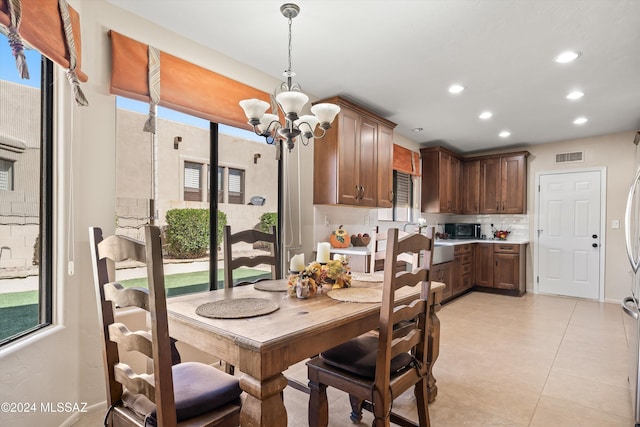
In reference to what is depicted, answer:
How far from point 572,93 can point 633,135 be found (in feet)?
7.95

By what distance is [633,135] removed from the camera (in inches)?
192

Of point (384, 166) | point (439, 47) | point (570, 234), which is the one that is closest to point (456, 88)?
point (439, 47)

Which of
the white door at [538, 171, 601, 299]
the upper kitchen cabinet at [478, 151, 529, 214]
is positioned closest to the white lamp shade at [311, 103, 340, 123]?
the upper kitchen cabinet at [478, 151, 529, 214]

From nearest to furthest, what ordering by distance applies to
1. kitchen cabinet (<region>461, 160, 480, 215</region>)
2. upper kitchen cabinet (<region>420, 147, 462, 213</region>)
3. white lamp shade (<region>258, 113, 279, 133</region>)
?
white lamp shade (<region>258, 113, 279, 133</region>) → upper kitchen cabinet (<region>420, 147, 462, 213</region>) → kitchen cabinet (<region>461, 160, 480, 215</region>)

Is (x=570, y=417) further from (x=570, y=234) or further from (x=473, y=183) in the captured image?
(x=473, y=183)

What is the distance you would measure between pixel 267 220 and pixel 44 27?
7.05 ft

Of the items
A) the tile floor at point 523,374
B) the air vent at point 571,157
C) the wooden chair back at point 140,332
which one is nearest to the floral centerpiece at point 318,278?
the wooden chair back at point 140,332

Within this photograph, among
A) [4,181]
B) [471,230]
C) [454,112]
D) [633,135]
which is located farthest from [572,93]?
[4,181]

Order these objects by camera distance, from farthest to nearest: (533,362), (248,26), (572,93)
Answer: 1. (572,93)
2. (533,362)
3. (248,26)

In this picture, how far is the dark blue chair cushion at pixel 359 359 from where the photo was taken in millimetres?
1565

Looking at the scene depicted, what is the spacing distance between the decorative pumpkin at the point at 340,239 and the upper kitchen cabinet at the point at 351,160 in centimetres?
39

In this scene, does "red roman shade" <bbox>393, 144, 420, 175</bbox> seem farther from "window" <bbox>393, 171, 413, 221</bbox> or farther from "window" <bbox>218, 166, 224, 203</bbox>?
"window" <bbox>218, 166, 224, 203</bbox>

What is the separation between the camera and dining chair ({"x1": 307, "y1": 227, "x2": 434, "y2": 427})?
142 cm

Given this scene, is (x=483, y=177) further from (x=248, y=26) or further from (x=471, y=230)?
(x=248, y=26)
